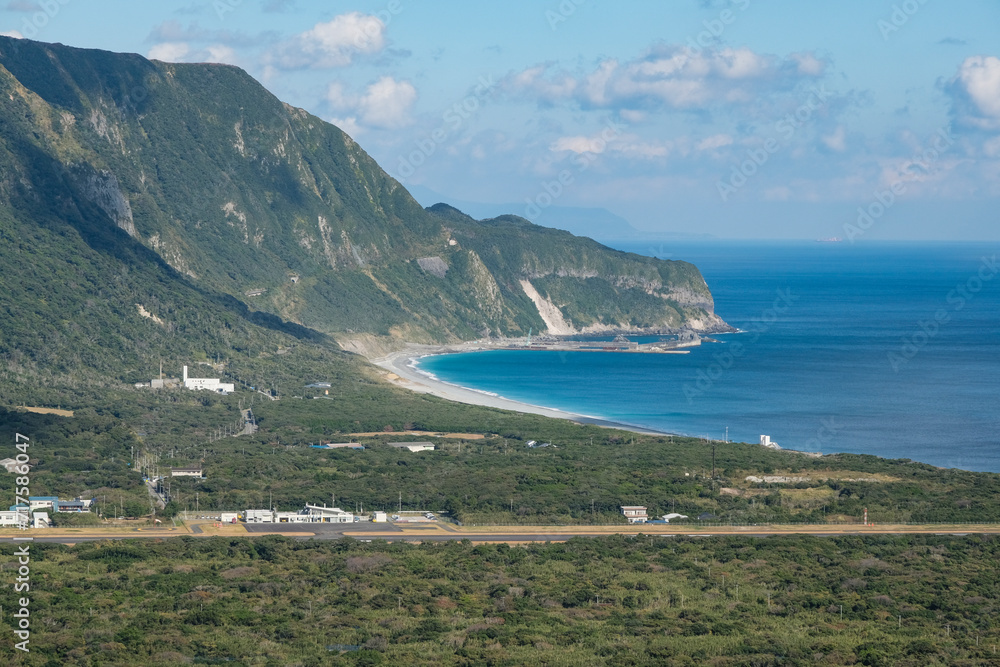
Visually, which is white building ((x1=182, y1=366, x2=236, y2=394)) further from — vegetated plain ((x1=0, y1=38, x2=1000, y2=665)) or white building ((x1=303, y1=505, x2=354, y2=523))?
white building ((x1=303, y1=505, x2=354, y2=523))

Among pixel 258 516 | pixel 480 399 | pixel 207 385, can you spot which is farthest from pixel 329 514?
pixel 480 399

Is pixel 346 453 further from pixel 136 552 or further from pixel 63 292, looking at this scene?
pixel 63 292

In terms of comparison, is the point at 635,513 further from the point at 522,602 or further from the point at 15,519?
the point at 15,519

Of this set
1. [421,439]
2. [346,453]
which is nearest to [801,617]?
[346,453]

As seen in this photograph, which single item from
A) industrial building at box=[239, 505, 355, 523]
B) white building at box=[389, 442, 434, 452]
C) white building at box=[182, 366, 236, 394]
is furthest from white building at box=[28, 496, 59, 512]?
white building at box=[182, 366, 236, 394]

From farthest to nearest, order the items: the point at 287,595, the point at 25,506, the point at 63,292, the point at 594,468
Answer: the point at 63,292 → the point at 594,468 → the point at 25,506 → the point at 287,595

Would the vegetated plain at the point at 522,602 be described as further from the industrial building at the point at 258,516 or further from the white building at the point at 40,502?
the white building at the point at 40,502

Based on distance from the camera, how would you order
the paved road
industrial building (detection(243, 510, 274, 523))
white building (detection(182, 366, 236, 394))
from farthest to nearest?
white building (detection(182, 366, 236, 394)) → industrial building (detection(243, 510, 274, 523)) → the paved road
